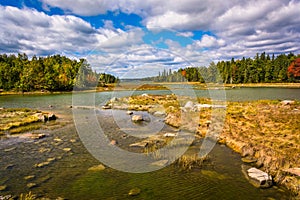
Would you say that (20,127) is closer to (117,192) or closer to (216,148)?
(117,192)

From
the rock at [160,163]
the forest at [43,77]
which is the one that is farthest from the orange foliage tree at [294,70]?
the rock at [160,163]

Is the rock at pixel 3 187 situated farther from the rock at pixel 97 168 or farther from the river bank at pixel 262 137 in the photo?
the river bank at pixel 262 137

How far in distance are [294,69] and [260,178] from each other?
112 meters

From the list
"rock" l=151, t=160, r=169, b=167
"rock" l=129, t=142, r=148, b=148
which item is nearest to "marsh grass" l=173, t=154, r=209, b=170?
"rock" l=151, t=160, r=169, b=167

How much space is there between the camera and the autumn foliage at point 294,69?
101 m

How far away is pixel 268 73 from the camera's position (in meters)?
110

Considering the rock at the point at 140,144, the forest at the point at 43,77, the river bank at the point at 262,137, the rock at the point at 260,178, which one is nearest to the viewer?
the rock at the point at 260,178

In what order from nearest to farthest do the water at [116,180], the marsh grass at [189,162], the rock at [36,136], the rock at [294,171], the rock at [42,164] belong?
the water at [116,180]
the rock at [294,171]
the marsh grass at [189,162]
the rock at [42,164]
the rock at [36,136]

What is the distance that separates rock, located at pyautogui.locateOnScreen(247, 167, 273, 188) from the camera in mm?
10086

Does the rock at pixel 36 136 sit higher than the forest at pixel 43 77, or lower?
lower

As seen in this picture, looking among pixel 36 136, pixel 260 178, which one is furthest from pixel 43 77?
pixel 260 178

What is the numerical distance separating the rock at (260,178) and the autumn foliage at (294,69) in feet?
361

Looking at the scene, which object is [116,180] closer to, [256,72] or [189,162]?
[189,162]

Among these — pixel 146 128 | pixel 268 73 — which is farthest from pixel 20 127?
pixel 268 73
